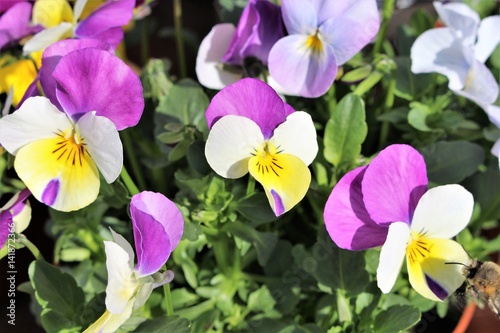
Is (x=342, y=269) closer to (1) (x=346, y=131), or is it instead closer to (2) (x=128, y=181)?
(1) (x=346, y=131)

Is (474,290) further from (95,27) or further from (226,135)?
(95,27)

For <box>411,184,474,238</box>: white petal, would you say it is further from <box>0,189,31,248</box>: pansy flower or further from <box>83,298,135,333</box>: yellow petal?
<box>0,189,31,248</box>: pansy flower

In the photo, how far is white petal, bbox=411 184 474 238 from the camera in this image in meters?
0.60

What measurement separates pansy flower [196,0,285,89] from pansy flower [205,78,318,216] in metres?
0.17

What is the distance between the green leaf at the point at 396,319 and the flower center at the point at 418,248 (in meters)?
0.07

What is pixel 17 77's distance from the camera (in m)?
0.81

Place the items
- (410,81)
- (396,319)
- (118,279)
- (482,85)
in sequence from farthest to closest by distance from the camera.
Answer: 1. (410,81)
2. (482,85)
3. (396,319)
4. (118,279)

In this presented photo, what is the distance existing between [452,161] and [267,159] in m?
0.32

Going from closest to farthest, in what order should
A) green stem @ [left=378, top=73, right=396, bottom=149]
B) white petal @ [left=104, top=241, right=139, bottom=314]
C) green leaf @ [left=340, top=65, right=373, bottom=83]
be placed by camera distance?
white petal @ [left=104, top=241, right=139, bottom=314], green leaf @ [left=340, top=65, right=373, bottom=83], green stem @ [left=378, top=73, right=396, bottom=149]

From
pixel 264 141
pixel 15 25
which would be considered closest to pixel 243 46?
pixel 264 141

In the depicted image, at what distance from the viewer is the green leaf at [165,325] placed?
0.66 meters

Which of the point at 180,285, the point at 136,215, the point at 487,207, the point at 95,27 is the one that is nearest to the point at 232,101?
the point at 136,215

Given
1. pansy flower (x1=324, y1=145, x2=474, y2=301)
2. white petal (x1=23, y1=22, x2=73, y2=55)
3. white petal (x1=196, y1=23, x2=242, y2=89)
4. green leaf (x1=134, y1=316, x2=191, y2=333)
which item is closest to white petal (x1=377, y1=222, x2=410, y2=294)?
pansy flower (x1=324, y1=145, x2=474, y2=301)

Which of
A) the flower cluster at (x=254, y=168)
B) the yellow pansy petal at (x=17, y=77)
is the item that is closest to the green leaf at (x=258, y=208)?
the flower cluster at (x=254, y=168)
